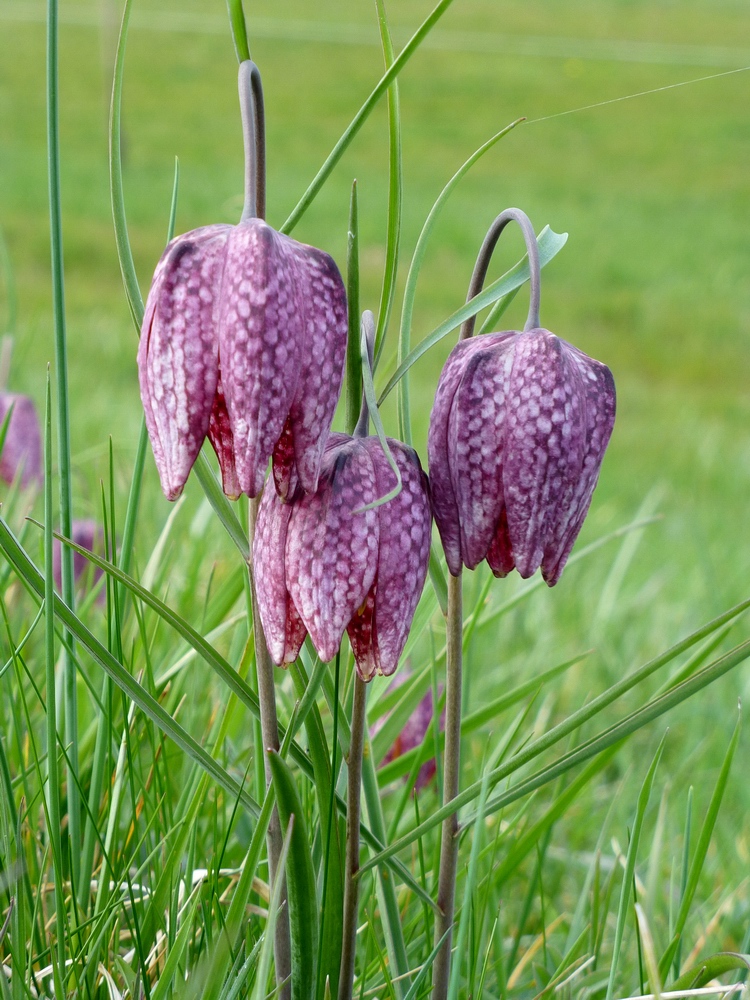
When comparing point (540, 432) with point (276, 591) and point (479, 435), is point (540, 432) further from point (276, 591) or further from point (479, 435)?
point (276, 591)

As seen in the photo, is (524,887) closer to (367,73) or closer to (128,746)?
(128,746)

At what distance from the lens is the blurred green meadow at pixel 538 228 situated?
58.9 inches

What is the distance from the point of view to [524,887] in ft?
3.34

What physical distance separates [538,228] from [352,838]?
26.7 feet

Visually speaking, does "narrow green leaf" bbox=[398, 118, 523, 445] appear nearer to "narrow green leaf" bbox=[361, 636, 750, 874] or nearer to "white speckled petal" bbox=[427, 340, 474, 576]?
"white speckled petal" bbox=[427, 340, 474, 576]

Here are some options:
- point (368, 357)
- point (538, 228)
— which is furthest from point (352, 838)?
point (538, 228)

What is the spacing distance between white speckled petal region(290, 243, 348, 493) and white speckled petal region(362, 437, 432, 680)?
3 centimetres

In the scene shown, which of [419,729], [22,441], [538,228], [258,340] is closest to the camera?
[258,340]

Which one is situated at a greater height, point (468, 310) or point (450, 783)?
point (468, 310)

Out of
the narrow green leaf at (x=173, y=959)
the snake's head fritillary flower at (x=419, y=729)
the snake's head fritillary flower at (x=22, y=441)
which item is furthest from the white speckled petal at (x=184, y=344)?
the snake's head fritillary flower at (x=22, y=441)

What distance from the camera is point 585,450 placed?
0.51 metres

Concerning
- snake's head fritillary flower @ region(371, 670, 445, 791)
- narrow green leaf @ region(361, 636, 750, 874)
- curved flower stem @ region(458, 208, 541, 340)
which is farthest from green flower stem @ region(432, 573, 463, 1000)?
snake's head fritillary flower @ region(371, 670, 445, 791)

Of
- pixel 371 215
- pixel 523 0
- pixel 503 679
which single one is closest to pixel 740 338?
pixel 371 215

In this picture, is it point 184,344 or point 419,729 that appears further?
point 419,729
